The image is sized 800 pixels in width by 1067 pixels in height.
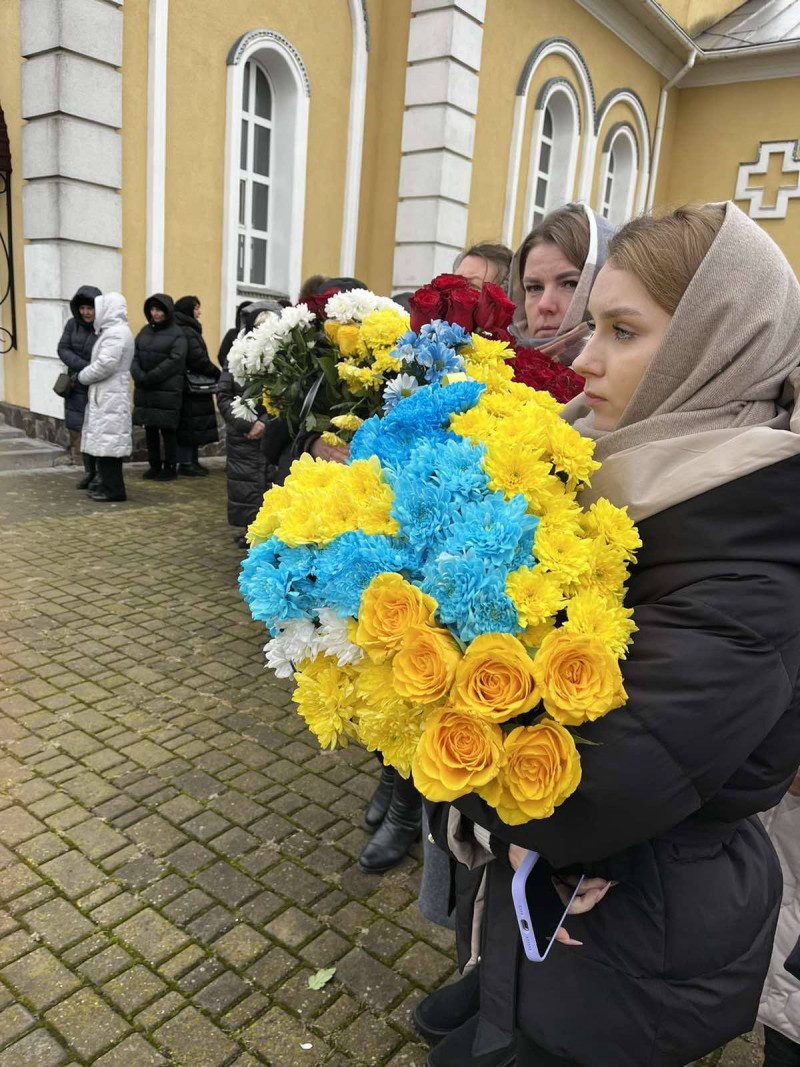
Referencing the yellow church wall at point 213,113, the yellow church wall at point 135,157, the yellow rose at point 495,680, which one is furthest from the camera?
the yellow church wall at point 213,113

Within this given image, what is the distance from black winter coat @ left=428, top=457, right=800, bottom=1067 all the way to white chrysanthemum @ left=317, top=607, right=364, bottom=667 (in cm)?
29

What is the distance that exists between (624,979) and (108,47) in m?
9.38

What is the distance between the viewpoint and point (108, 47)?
26.2ft

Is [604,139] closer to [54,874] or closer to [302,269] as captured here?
[302,269]

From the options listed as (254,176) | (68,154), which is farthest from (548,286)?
(254,176)

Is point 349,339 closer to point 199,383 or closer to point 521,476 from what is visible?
point 521,476

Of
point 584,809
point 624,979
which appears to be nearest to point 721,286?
point 584,809

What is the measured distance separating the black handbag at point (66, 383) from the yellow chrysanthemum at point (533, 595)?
25.1ft

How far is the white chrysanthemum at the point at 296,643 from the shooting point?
1.30 m

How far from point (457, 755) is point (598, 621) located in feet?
0.92

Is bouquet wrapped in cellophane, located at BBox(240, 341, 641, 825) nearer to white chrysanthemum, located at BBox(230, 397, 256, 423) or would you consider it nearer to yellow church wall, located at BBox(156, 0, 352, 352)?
white chrysanthemum, located at BBox(230, 397, 256, 423)

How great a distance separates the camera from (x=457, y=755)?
3.53 ft

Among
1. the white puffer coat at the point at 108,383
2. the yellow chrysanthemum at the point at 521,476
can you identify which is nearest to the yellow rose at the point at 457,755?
the yellow chrysanthemum at the point at 521,476

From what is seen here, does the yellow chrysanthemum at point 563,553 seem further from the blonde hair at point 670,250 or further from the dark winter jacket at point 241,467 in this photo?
the dark winter jacket at point 241,467
